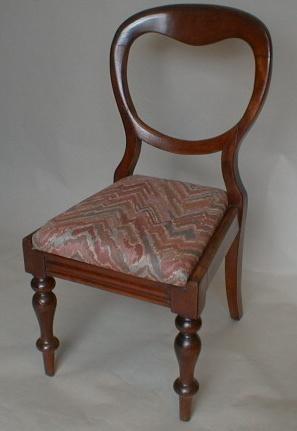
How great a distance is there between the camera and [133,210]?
1228 mm

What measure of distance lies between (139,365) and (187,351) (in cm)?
35

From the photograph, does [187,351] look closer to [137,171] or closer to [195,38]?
[195,38]

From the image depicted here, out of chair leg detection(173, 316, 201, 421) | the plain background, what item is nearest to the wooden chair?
chair leg detection(173, 316, 201, 421)

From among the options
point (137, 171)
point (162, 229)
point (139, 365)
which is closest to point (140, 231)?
point (162, 229)

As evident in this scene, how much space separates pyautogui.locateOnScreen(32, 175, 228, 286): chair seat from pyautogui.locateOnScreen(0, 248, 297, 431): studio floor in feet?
1.27

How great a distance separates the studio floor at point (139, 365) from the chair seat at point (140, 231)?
386 mm

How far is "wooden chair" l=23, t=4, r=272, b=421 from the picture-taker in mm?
1077

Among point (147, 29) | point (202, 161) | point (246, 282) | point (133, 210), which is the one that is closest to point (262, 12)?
point (147, 29)

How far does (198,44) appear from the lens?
1.35m

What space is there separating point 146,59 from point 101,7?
22 cm

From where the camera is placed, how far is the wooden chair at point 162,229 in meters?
1.08

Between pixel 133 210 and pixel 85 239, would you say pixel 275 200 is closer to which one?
pixel 133 210

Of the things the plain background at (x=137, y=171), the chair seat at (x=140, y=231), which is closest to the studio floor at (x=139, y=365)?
the plain background at (x=137, y=171)

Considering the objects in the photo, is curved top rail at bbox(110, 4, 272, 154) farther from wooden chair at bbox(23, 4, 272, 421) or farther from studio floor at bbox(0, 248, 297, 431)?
studio floor at bbox(0, 248, 297, 431)
